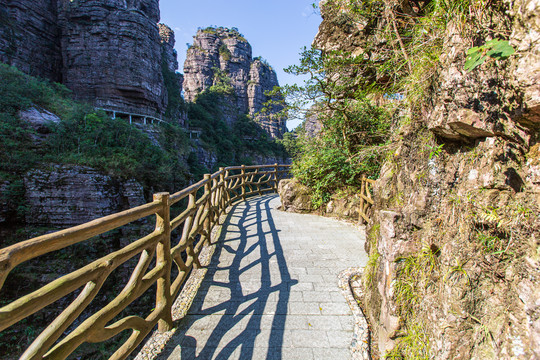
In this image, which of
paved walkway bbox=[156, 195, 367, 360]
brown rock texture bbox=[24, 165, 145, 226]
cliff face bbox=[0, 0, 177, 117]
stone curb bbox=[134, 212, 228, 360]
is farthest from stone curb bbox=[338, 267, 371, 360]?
cliff face bbox=[0, 0, 177, 117]

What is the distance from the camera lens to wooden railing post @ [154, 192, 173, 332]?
2.05m

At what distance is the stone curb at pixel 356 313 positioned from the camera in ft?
6.06

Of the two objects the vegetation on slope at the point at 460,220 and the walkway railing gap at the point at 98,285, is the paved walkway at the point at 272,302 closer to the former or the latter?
the walkway railing gap at the point at 98,285

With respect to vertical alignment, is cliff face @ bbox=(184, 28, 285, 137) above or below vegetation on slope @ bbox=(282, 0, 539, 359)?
above

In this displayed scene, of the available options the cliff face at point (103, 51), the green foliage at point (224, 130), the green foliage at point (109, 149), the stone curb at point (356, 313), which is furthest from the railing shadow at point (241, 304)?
the green foliage at point (224, 130)

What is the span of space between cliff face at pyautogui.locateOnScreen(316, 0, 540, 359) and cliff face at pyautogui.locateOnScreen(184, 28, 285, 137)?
141 ft

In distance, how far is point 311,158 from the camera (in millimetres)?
6578

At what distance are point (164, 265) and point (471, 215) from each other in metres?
2.30

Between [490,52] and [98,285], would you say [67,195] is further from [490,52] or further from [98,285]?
[490,52]

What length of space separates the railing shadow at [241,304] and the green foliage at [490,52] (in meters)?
2.27

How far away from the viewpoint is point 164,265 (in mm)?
2090

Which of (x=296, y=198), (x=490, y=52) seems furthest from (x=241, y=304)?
(x=296, y=198)

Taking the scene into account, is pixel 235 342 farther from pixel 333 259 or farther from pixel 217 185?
pixel 217 185

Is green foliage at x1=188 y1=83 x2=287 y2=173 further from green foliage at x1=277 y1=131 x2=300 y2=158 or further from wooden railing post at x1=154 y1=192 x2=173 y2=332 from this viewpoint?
wooden railing post at x1=154 y1=192 x2=173 y2=332
